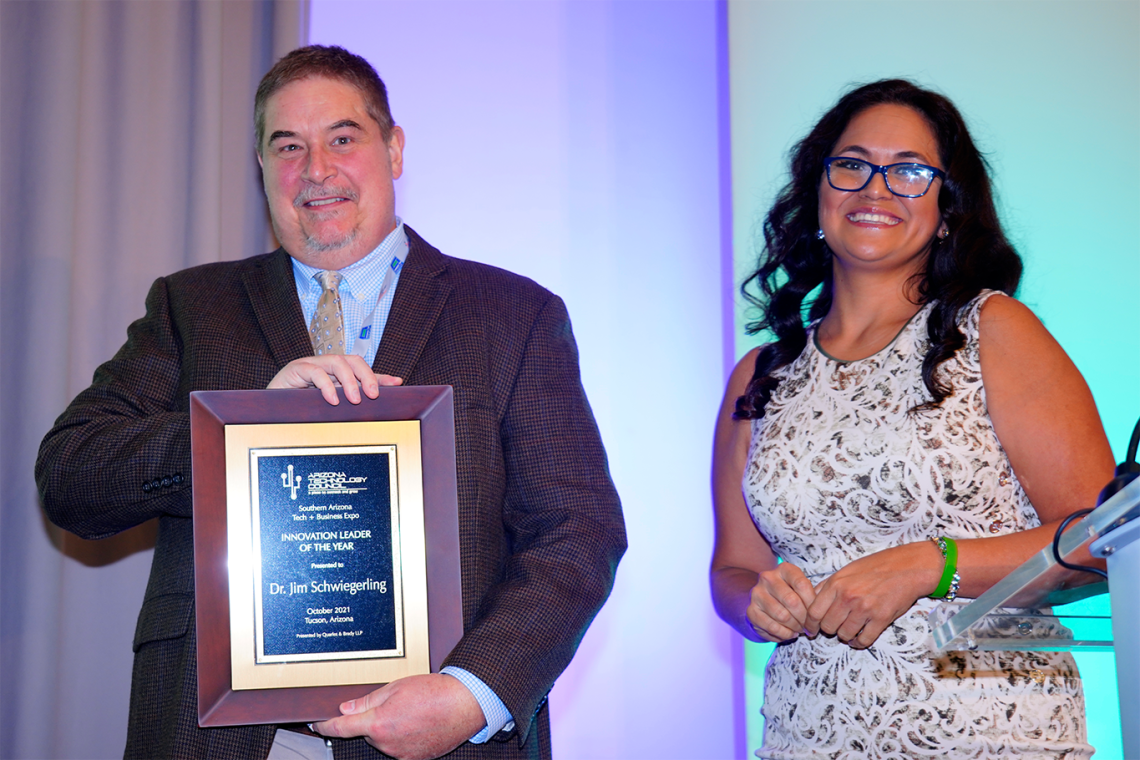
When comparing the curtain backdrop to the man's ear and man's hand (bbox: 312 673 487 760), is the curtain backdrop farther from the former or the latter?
man's hand (bbox: 312 673 487 760)

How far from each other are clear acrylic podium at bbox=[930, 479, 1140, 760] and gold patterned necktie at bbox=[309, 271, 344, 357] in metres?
1.27

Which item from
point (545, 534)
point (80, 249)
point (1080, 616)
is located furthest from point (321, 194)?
point (1080, 616)

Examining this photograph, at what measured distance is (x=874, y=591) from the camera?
190 centimetres

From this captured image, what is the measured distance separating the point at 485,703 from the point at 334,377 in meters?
0.59

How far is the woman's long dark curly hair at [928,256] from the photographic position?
2213 millimetres

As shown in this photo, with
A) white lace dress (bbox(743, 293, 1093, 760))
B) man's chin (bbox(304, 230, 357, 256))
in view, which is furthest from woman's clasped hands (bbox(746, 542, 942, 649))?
man's chin (bbox(304, 230, 357, 256))

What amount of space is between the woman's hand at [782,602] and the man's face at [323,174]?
1.08 metres

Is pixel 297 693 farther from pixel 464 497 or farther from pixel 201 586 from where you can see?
pixel 464 497

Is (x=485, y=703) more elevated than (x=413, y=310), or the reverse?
(x=413, y=310)

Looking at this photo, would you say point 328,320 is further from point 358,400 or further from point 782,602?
point 782,602

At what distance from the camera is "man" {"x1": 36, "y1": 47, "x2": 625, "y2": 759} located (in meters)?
1.73

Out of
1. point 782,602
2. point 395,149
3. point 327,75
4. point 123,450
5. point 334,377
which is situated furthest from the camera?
point 395,149

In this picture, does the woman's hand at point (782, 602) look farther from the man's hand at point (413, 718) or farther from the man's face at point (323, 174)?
the man's face at point (323, 174)

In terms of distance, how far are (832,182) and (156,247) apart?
1.84 meters
